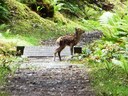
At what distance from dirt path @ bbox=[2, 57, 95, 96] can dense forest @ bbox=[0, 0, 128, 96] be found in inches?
8.8

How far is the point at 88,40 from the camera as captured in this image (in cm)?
1908

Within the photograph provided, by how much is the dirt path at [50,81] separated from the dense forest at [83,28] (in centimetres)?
22

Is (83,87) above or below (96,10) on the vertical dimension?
below

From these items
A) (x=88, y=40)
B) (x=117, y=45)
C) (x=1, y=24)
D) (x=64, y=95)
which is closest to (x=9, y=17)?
(x=1, y=24)

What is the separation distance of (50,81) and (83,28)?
1413 cm

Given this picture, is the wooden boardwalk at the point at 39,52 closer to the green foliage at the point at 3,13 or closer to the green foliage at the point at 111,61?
the green foliage at the point at 111,61

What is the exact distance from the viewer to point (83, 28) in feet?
74.6

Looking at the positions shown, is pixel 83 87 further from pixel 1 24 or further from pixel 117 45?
pixel 1 24

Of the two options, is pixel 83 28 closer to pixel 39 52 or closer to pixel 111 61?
pixel 39 52

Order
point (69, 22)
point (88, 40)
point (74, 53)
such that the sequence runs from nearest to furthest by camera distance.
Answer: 1. point (74, 53)
2. point (88, 40)
3. point (69, 22)

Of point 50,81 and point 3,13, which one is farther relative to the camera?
point 3,13

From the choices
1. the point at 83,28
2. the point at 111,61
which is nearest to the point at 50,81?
the point at 111,61

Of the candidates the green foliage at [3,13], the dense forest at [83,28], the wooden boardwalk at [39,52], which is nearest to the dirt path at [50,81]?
the dense forest at [83,28]

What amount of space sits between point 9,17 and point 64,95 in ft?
41.9
